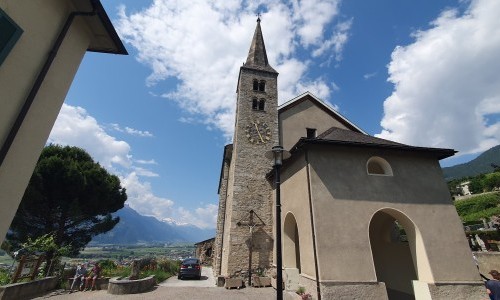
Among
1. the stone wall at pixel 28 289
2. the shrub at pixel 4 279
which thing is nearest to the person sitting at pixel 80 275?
the stone wall at pixel 28 289

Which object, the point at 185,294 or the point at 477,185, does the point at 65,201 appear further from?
the point at 477,185

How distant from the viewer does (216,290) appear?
14.0m

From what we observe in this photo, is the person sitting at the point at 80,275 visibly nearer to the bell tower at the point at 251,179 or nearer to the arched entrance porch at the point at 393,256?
the bell tower at the point at 251,179

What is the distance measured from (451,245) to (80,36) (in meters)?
14.8

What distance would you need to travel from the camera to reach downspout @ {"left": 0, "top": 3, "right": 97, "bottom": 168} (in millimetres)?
3791

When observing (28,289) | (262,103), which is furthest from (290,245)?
(28,289)

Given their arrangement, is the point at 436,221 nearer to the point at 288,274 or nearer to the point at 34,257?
the point at 288,274

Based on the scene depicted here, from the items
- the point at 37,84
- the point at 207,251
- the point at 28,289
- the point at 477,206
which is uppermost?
the point at 477,206

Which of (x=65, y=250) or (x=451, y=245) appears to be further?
(x=65, y=250)

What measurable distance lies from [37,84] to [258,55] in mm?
22020

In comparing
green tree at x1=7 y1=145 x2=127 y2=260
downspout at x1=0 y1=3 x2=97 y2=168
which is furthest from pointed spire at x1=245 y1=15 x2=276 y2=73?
downspout at x1=0 y1=3 x2=97 y2=168

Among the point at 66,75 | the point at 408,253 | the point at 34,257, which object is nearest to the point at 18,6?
the point at 66,75

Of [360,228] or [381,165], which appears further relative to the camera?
[381,165]

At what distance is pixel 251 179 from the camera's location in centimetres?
1817
